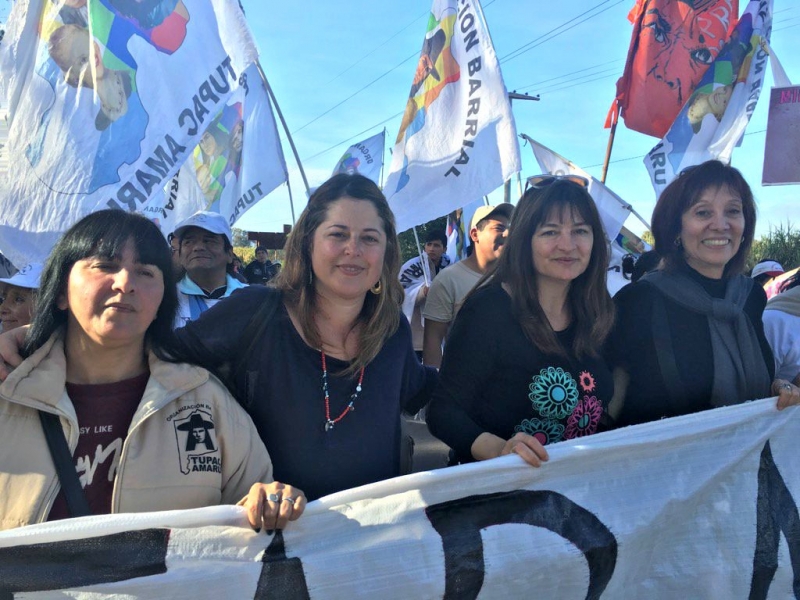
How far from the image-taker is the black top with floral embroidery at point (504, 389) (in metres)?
2.21

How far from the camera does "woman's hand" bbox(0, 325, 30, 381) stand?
1690 millimetres

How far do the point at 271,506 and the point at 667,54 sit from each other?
16.6ft

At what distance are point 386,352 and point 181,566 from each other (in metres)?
0.88

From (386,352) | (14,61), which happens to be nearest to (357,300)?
(386,352)

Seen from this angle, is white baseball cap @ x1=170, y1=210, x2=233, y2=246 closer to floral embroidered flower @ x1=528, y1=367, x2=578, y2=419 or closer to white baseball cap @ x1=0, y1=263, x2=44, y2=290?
white baseball cap @ x1=0, y1=263, x2=44, y2=290

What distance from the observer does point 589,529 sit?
205 cm

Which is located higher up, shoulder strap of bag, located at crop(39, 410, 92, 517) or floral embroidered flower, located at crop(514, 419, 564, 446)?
shoulder strap of bag, located at crop(39, 410, 92, 517)

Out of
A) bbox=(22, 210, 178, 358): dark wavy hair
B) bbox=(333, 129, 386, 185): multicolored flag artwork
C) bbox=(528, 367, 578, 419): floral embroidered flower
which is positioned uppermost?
Result: bbox=(333, 129, 386, 185): multicolored flag artwork

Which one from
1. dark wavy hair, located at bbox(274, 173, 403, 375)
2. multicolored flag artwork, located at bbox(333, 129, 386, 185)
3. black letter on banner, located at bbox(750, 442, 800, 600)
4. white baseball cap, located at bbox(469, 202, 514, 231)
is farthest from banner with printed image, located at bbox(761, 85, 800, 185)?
multicolored flag artwork, located at bbox(333, 129, 386, 185)

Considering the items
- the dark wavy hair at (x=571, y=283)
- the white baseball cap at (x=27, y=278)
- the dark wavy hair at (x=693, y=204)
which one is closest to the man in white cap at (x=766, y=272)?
the dark wavy hair at (x=693, y=204)

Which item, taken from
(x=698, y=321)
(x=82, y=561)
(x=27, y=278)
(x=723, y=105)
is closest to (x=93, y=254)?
(x=82, y=561)

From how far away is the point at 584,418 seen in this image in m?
2.26

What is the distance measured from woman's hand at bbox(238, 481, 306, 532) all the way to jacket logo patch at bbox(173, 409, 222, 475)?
0.48 ft

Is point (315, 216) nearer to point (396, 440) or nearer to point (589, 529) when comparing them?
point (396, 440)
